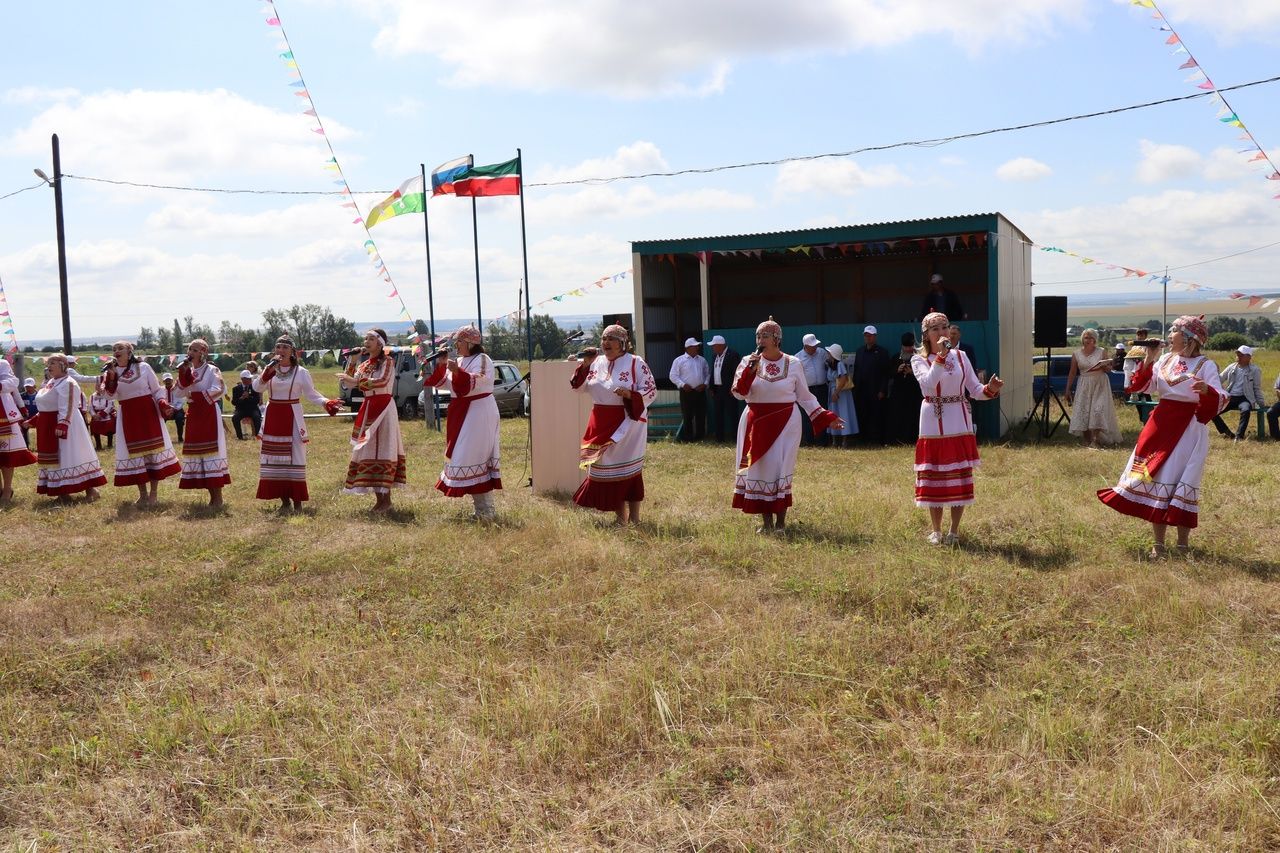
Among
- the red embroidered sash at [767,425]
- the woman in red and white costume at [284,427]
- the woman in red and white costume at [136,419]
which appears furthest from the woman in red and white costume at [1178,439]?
the woman in red and white costume at [136,419]

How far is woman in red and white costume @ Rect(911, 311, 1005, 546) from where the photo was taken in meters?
7.50

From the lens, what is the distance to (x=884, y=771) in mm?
4000

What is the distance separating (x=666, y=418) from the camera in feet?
53.7

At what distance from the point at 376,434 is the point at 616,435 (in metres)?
2.25

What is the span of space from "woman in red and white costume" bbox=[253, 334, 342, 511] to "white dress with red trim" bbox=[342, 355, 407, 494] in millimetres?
346

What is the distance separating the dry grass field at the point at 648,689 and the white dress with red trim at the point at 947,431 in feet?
1.41

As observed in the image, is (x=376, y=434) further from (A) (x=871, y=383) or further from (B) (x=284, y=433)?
(A) (x=871, y=383)

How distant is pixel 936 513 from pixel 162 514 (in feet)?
21.8

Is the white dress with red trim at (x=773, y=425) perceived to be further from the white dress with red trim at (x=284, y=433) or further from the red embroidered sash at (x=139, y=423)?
the red embroidered sash at (x=139, y=423)

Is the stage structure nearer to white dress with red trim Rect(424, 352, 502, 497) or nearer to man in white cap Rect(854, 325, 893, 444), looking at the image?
man in white cap Rect(854, 325, 893, 444)

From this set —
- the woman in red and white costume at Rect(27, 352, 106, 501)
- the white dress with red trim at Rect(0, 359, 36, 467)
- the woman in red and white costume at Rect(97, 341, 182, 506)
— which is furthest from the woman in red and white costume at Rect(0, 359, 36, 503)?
the woman in red and white costume at Rect(97, 341, 182, 506)

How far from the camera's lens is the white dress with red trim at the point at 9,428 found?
1091cm

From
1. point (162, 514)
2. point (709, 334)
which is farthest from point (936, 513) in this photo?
point (709, 334)

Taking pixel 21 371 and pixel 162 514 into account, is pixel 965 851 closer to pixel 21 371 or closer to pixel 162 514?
pixel 162 514
